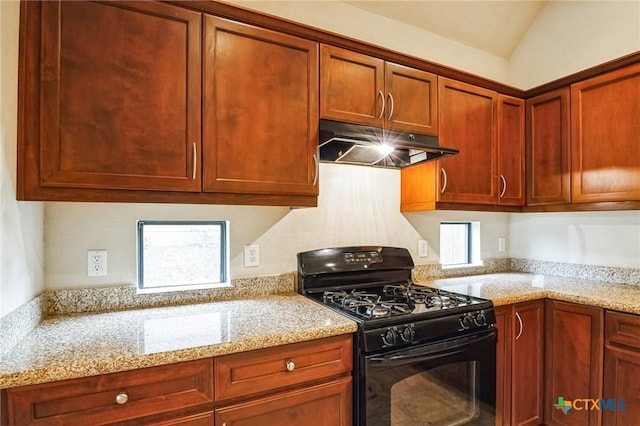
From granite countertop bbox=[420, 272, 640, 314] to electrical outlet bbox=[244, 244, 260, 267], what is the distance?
1.12m

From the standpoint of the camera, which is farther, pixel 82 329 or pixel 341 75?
pixel 341 75

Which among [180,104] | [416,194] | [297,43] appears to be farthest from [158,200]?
[416,194]

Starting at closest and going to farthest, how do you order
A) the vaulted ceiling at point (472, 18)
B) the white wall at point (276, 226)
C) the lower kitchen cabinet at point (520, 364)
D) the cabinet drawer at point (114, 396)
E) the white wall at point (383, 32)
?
the cabinet drawer at point (114, 396) → the white wall at point (276, 226) → the lower kitchen cabinet at point (520, 364) → the white wall at point (383, 32) → the vaulted ceiling at point (472, 18)

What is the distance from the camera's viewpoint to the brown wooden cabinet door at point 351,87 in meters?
1.74

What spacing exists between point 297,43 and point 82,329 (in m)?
1.53

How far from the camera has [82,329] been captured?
132 centimetres

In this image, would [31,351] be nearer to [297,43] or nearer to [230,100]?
[230,100]

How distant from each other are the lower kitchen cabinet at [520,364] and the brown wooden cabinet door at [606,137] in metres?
0.80

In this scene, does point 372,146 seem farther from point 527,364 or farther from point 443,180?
point 527,364

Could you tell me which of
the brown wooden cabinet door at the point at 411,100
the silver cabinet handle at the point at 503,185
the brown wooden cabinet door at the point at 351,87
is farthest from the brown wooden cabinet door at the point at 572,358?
the brown wooden cabinet door at the point at 351,87

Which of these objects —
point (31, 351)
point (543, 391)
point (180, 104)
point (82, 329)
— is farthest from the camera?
point (543, 391)

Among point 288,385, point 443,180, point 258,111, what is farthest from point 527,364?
point 258,111

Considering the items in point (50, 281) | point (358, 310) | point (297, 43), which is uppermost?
point (297, 43)

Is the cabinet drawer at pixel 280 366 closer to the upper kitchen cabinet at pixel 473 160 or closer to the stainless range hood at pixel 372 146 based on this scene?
the stainless range hood at pixel 372 146
